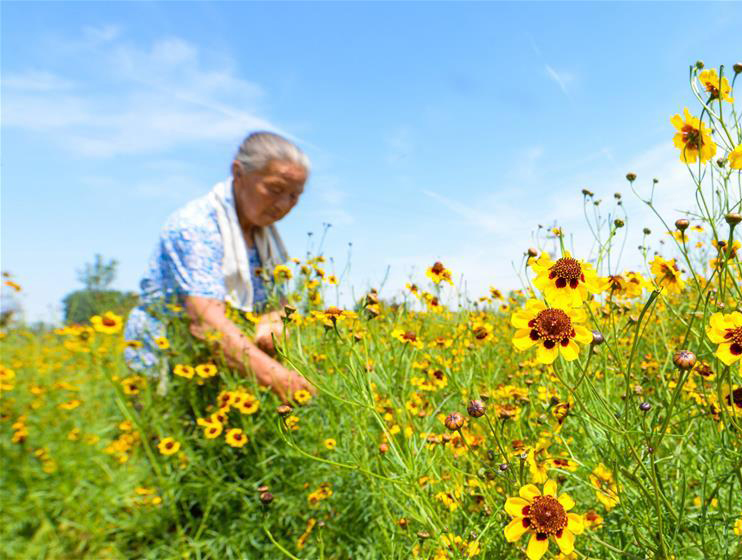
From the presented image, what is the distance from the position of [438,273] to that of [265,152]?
4.30ft

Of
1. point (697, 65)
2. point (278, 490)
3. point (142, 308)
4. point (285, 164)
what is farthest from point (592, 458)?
point (142, 308)

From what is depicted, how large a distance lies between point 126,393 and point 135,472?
70 cm

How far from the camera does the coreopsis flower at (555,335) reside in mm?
702

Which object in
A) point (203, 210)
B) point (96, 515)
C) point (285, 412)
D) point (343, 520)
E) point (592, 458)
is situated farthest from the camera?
point (203, 210)

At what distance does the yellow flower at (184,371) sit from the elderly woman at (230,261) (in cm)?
14

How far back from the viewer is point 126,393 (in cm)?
188

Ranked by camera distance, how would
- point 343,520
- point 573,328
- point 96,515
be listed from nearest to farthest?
point 573,328 < point 343,520 < point 96,515

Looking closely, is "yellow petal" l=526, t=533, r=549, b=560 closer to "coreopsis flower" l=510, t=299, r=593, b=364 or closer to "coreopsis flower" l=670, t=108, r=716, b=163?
"coreopsis flower" l=510, t=299, r=593, b=364

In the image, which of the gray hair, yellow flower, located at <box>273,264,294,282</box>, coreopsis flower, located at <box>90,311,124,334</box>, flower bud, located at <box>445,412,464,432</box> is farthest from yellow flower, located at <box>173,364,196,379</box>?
flower bud, located at <box>445,412,464,432</box>

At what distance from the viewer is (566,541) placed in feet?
2.17

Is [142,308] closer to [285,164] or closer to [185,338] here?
[185,338]

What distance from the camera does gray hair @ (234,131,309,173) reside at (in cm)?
240

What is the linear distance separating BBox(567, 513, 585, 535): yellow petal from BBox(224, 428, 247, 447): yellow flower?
113 cm

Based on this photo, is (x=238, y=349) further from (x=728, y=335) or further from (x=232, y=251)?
(x=728, y=335)
